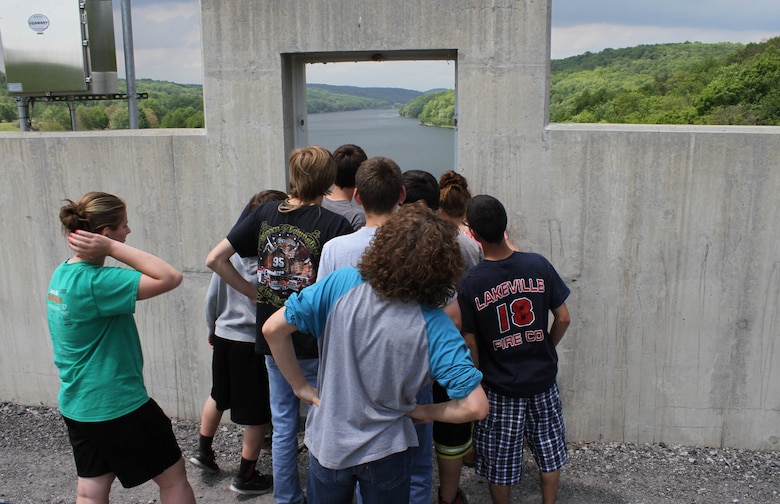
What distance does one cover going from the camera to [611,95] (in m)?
29.4

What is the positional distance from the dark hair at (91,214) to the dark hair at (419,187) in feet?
4.24

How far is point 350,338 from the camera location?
2.09 m

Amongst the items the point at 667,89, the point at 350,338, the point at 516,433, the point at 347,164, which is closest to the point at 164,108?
the point at 347,164

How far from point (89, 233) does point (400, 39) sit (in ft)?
6.97

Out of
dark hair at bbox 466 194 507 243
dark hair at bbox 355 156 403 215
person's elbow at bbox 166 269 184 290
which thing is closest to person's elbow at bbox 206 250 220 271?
person's elbow at bbox 166 269 184 290

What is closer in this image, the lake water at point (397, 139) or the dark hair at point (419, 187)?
the dark hair at point (419, 187)

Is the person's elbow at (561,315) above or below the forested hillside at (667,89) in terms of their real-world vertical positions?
below

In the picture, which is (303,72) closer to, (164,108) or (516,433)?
(164,108)

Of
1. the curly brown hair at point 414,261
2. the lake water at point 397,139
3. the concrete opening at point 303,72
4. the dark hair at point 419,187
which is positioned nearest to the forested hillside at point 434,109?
the lake water at point 397,139

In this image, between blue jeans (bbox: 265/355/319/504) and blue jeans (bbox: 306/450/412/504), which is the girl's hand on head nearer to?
blue jeans (bbox: 265/355/319/504)

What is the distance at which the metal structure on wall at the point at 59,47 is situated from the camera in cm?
469

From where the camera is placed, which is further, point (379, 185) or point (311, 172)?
point (311, 172)

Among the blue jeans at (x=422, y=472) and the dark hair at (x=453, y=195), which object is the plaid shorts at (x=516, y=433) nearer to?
the blue jeans at (x=422, y=472)

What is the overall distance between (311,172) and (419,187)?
528 mm
